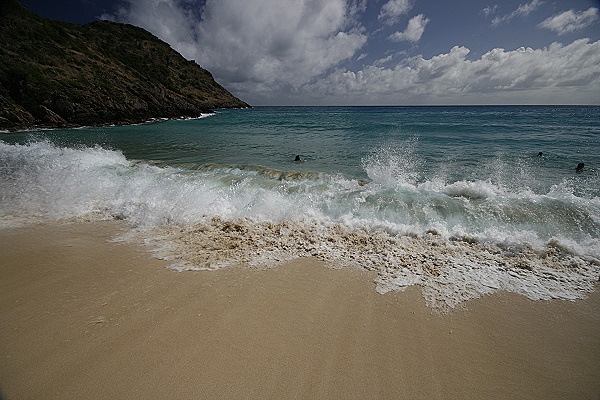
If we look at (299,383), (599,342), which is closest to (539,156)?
(599,342)

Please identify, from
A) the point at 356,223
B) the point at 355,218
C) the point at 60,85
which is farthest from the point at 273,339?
Result: the point at 60,85

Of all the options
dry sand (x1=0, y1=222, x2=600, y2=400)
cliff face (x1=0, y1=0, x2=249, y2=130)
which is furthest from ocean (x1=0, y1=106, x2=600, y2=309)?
cliff face (x1=0, y1=0, x2=249, y2=130)

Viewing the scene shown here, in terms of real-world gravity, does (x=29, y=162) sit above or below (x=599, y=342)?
above

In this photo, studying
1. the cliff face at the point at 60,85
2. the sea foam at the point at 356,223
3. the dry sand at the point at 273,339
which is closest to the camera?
the dry sand at the point at 273,339

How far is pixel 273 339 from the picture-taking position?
9.65 feet

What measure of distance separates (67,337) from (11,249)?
3.34 meters

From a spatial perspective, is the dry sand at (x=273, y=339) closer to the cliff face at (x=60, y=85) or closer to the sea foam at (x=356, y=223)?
the sea foam at (x=356, y=223)

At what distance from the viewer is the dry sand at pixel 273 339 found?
8.14 ft

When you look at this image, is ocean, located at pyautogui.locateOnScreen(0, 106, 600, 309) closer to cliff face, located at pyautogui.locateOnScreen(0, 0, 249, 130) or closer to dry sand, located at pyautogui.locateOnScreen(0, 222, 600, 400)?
dry sand, located at pyautogui.locateOnScreen(0, 222, 600, 400)

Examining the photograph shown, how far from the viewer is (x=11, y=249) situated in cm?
484

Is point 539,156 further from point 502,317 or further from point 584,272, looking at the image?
point 502,317

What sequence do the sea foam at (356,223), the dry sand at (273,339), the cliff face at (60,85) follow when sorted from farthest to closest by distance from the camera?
the cliff face at (60,85), the sea foam at (356,223), the dry sand at (273,339)

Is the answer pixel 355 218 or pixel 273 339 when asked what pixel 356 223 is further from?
pixel 273 339

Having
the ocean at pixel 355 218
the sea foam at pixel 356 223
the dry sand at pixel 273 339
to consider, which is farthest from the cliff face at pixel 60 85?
the dry sand at pixel 273 339
